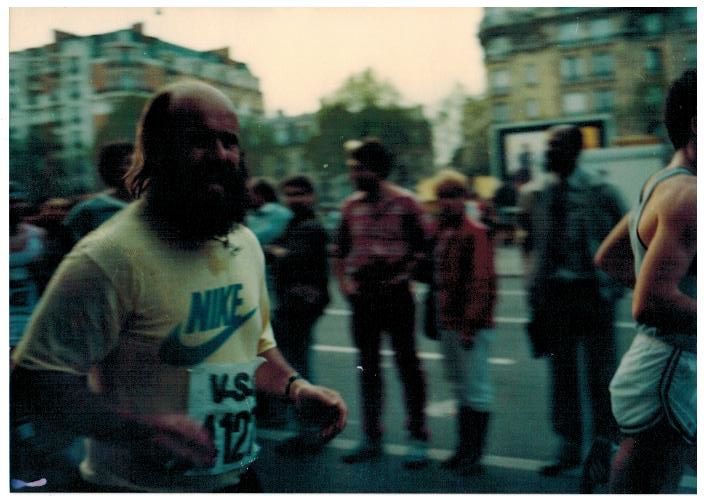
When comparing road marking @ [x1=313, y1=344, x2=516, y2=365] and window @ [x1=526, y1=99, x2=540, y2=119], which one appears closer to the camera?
window @ [x1=526, y1=99, x2=540, y2=119]

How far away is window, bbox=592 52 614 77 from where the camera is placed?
2764 millimetres

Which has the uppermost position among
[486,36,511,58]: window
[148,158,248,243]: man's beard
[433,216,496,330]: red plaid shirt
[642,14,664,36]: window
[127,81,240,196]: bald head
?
[642,14,664,36]: window

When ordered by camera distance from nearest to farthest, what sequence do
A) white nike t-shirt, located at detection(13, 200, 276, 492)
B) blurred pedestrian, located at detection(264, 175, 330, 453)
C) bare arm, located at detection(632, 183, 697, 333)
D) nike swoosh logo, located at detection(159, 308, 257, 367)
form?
white nike t-shirt, located at detection(13, 200, 276, 492) → nike swoosh logo, located at detection(159, 308, 257, 367) → bare arm, located at detection(632, 183, 697, 333) → blurred pedestrian, located at detection(264, 175, 330, 453)

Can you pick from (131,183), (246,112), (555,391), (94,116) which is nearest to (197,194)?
(131,183)

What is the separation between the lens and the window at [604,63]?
2764mm

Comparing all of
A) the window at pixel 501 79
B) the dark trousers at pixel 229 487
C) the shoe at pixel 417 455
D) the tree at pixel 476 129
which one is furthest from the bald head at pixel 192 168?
the shoe at pixel 417 455

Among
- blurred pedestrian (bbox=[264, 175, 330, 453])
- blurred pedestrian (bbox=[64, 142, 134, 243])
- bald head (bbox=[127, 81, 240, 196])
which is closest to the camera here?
bald head (bbox=[127, 81, 240, 196])

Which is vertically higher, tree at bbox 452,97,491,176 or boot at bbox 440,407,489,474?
tree at bbox 452,97,491,176

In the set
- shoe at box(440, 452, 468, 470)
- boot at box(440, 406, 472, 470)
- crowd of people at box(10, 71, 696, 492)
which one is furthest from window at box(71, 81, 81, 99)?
shoe at box(440, 452, 468, 470)

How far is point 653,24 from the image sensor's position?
2.73m

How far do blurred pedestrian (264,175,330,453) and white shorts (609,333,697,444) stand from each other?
45.0 inches

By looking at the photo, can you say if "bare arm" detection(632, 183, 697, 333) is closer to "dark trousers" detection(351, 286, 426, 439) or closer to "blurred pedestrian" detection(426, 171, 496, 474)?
"blurred pedestrian" detection(426, 171, 496, 474)

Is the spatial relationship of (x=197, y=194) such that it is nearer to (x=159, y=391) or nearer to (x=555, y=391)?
(x=159, y=391)

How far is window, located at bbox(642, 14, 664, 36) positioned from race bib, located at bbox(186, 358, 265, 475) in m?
1.81
